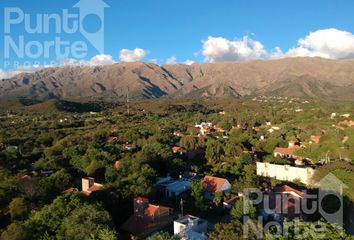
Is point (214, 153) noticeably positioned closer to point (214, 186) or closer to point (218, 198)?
point (214, 186)

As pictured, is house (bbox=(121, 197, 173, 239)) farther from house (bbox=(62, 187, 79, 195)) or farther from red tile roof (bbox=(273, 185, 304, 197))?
red tile roof (bbox=(273, 185, 304, 197))

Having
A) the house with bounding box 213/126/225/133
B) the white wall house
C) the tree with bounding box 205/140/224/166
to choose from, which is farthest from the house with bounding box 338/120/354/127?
the white wall house

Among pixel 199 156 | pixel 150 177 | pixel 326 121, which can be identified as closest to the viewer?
pixel 150 177

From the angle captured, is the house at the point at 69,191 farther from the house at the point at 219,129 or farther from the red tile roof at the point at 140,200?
the house at the point at 219,129

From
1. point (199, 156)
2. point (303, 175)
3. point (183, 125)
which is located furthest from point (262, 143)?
point (183, 125)

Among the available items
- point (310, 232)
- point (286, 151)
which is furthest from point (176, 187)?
point (286, 151)

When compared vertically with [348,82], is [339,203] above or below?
below

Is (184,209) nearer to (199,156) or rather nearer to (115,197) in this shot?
(115,197)
